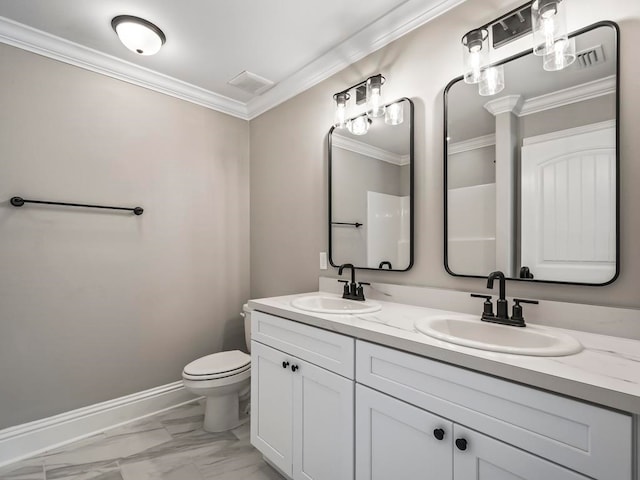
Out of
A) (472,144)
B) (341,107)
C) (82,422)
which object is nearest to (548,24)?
(472,144)

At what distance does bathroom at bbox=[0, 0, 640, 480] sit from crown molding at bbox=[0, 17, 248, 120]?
0.01 m

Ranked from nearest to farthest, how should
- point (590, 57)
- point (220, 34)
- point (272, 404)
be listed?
1. point (590, 57)
2. point (272, 404)
3. point (220, 34)

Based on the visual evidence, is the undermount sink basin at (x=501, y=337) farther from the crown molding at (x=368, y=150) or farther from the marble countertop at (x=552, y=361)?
the crown molding at (x=368, y=150)

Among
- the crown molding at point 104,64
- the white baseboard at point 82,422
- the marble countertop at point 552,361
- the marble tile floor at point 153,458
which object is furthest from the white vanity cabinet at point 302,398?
the crown molding at point 104,64

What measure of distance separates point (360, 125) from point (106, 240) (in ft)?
5.95

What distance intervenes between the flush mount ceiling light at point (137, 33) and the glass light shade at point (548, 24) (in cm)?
→ 186

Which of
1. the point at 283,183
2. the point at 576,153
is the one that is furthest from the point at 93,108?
the point at 576,153

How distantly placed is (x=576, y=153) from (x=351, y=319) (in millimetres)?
1062

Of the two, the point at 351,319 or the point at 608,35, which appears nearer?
the point at 608,35

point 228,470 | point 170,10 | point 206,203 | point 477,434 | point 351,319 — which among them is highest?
point 170,10

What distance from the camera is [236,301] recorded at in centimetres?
280

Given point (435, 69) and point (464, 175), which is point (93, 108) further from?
point (464, 175)

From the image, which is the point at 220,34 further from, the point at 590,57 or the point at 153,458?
the point at 153,458

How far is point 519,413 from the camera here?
826 millimetres
